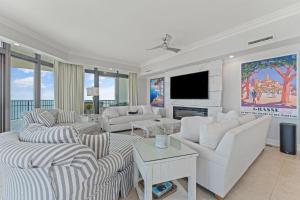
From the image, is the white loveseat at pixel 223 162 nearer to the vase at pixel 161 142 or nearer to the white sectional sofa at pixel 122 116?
→ the vase at pixel 161 142

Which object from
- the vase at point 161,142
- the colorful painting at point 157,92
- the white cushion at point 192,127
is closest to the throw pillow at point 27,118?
the vase at point 161,142

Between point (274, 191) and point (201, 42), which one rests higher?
point (201, 42)

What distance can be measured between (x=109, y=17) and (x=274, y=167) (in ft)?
12.9

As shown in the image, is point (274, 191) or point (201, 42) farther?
point (201, 42)

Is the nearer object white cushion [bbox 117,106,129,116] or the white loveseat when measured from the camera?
the white loveseat

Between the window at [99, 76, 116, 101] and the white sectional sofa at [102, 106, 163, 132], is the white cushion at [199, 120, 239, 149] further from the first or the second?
the window at [99, 76, 116, 101]

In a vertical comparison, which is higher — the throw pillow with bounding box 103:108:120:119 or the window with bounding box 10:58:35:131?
the window with bounding box 10:58:35:131

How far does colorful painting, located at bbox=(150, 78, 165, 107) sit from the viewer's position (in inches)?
274

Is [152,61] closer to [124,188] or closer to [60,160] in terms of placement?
[124,188]

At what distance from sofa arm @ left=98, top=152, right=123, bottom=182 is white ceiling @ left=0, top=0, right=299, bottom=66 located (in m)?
2.41

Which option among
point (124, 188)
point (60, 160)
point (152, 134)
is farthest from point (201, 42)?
point (60, 160)

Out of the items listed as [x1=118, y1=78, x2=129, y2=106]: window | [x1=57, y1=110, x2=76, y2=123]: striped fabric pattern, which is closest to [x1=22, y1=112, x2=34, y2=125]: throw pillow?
[x1=57, y1=110, x2=76, y2=123]: striped fabric pattern

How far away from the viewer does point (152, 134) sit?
4156 millimetres

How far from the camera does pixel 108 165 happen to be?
144 cm
